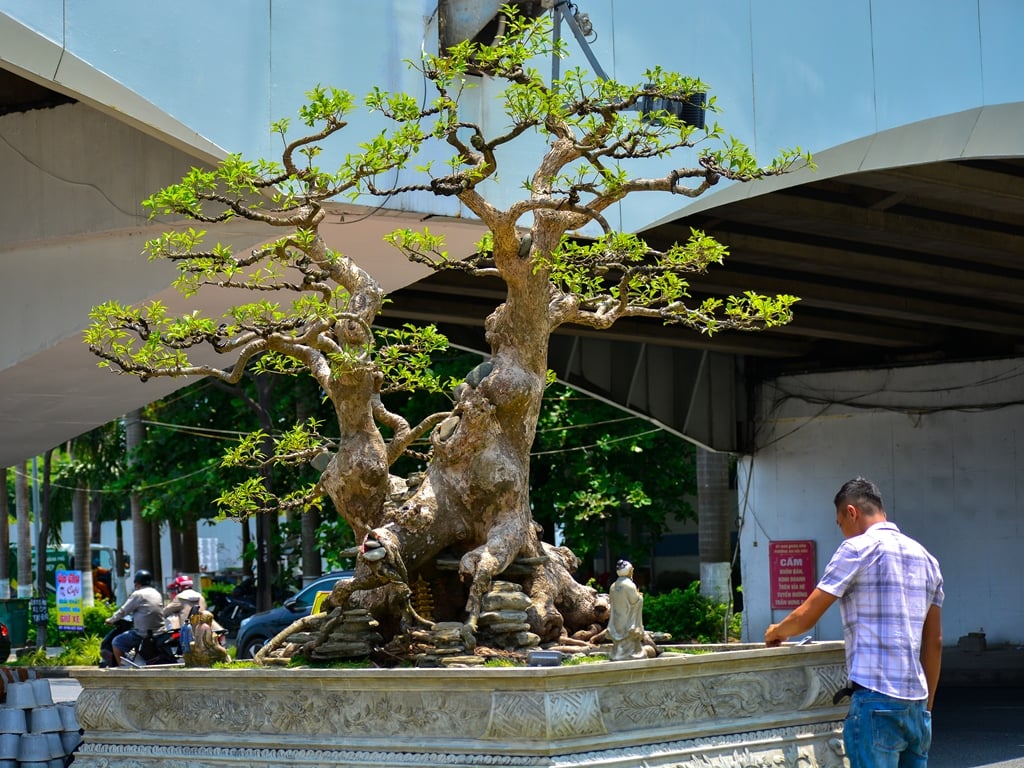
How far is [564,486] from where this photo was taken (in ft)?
89.7

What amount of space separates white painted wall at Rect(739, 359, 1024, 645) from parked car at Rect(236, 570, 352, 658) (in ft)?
26.1

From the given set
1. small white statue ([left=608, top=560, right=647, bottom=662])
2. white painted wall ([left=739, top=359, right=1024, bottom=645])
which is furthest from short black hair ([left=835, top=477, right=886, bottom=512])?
white painted wall ([left=739, top=359, right=1024, bottom=645])

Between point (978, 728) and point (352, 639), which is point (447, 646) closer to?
point (352, 639)

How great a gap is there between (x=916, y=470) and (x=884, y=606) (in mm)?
18672

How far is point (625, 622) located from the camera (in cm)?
792

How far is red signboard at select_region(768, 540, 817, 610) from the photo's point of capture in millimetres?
24578

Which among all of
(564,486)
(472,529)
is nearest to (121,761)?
(472,529)

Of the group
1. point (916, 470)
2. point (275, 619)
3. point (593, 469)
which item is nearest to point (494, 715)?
point (275, 619)

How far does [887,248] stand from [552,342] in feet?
18.1

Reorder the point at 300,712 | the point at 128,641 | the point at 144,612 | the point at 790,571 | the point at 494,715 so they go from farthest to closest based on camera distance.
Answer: the point at 790,571
the point at 128,641
the point at 144,612
the point at 300,712
the point at 494,715

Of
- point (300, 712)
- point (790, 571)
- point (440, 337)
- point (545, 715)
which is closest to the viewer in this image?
point (545, 715)

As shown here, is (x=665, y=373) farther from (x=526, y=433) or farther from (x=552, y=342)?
(x=526, y=433)

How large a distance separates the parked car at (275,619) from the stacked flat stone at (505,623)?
12.9 m

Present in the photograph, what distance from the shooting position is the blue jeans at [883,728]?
6.02 m
